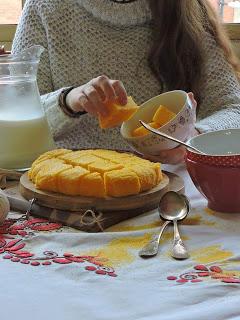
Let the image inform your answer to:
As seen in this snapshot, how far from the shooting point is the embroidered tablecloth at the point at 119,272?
1.78ft

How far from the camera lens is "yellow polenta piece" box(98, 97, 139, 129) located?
971 millimetres

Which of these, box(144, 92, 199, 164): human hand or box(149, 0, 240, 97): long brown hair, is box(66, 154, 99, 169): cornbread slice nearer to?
box(144, 92, 199, 164): human hand

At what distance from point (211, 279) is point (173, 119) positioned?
0.36 metres

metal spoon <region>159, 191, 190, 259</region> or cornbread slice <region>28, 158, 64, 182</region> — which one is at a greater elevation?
cornbread slice <region>28, 158, 64, 182</region>

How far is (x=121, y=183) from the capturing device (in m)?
0.79

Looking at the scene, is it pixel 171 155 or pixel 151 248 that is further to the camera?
pixel 171 155

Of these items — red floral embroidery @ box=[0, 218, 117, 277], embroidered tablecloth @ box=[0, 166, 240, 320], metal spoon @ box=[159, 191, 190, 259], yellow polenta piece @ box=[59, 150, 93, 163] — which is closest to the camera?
embroidered tablecloth @ box=[0, 166, 240, 320]

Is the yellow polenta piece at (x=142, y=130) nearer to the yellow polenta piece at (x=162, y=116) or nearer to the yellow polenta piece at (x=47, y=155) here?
the yellow polenta piece at (x=162, y=116)

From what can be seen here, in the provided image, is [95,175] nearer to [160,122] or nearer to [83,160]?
[83,160]

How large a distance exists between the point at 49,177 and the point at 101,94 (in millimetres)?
210

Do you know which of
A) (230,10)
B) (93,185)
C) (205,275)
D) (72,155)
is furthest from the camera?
(230,10)

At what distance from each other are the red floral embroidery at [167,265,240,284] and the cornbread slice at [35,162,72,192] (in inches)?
10.3

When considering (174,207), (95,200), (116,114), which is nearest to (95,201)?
(95,200)

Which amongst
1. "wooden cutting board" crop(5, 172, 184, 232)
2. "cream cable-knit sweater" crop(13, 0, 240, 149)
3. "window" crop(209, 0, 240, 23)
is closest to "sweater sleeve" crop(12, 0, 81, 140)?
"cream cable-knit sweater" crop(13, 0, 240, 149)
